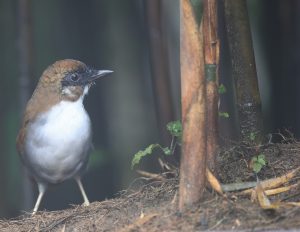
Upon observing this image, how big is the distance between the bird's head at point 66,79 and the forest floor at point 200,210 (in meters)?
1.18

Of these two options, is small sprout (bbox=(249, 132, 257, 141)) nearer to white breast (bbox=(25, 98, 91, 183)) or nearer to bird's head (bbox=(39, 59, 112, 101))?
white breast (bbox=(25, 98, 91, 183))

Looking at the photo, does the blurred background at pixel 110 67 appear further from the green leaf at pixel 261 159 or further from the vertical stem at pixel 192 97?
the vertical stem at pixel 192 97

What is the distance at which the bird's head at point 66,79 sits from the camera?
5.65m

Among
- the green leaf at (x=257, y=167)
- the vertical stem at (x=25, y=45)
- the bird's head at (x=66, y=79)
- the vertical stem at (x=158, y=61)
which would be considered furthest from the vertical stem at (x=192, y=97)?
the vertical stem at (x=25, y=45)

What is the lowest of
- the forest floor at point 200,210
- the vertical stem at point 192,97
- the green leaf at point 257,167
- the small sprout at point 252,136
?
the forest floor at point 200,210

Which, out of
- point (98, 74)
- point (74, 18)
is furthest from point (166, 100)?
point (74, 18)

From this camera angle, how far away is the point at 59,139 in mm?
5445

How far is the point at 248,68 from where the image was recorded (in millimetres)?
4250

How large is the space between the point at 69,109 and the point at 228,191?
2185mm

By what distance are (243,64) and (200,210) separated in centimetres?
110

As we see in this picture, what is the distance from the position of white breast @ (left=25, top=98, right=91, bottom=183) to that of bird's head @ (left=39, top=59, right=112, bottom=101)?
0.08m

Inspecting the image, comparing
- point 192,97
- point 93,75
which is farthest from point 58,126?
point 192,97

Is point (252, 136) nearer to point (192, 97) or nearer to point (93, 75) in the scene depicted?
point (192, 97)

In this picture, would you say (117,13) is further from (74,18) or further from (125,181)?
(125,181)
